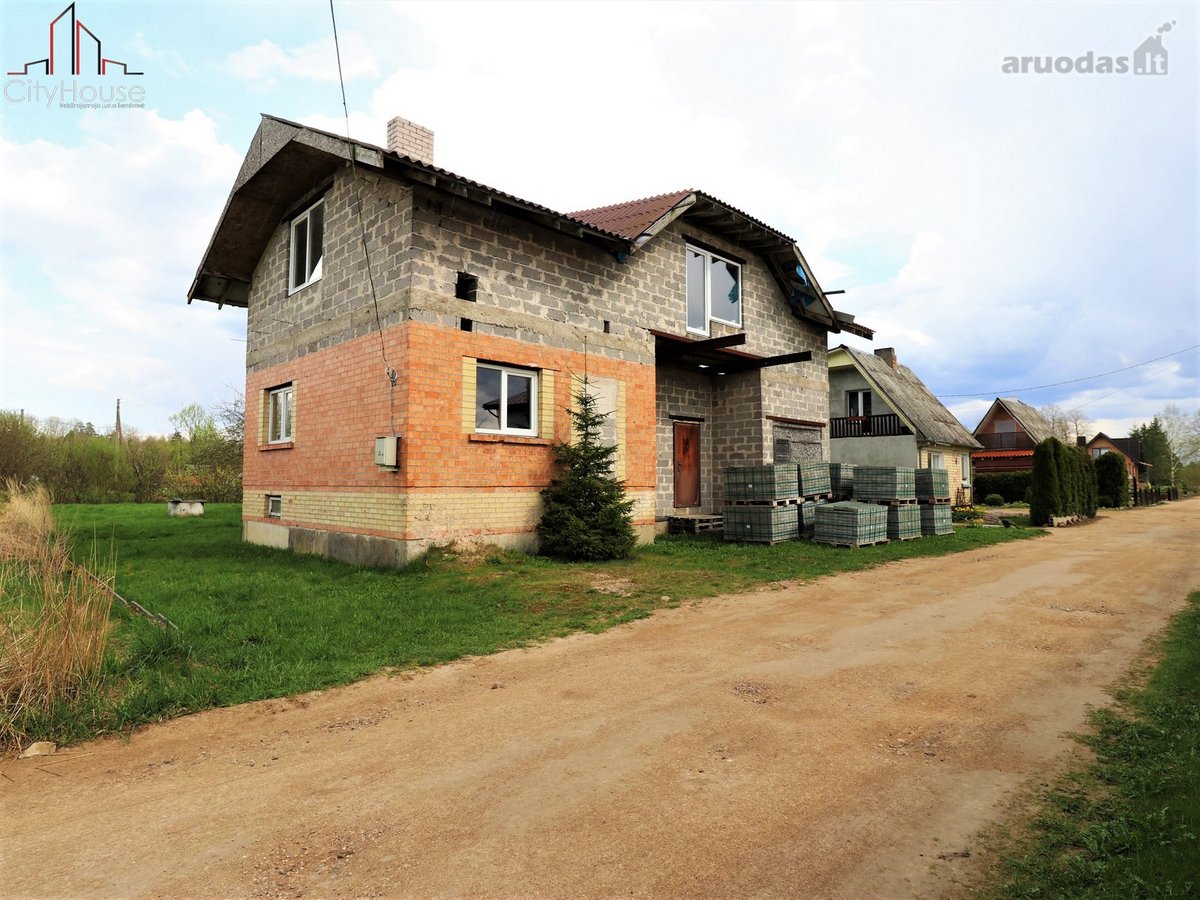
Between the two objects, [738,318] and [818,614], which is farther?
[738,318]

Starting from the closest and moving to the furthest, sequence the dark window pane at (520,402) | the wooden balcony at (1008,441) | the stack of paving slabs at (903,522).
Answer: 1. the dark window pane at (520,402)
2. the stack of paving slabs at (903,522)
3. the wooden balcony at (1008,441)

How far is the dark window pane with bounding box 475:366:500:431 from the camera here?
36.6 ft

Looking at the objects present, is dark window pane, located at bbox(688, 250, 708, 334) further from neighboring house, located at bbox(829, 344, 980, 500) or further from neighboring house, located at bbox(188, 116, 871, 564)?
neighboring house, located at bbox(829, 344, 980, 500)

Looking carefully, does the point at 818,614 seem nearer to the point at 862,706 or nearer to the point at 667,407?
the point at 862,706

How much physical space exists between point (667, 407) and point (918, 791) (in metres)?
13.4

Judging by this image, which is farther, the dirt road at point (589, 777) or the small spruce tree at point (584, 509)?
the small spruce tree at point (584, 509)

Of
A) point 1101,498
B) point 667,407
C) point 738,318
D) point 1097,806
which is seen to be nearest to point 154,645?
point 1097,806

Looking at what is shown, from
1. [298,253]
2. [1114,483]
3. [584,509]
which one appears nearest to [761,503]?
[584,509]

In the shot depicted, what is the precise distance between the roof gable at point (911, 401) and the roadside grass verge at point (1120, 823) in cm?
2642

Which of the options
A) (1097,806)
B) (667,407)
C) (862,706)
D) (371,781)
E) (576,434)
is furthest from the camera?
(667,407)

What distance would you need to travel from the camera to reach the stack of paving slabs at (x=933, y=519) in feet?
56.3

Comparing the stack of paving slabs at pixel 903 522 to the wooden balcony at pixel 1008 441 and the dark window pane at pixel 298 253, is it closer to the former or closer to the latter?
the dark window pane at pixel 298 253

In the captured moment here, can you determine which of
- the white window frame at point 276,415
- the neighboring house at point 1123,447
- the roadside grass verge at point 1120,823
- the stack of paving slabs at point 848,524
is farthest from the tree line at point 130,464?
the neighboring house at point 1123,447

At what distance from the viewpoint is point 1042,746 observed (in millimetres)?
3961
